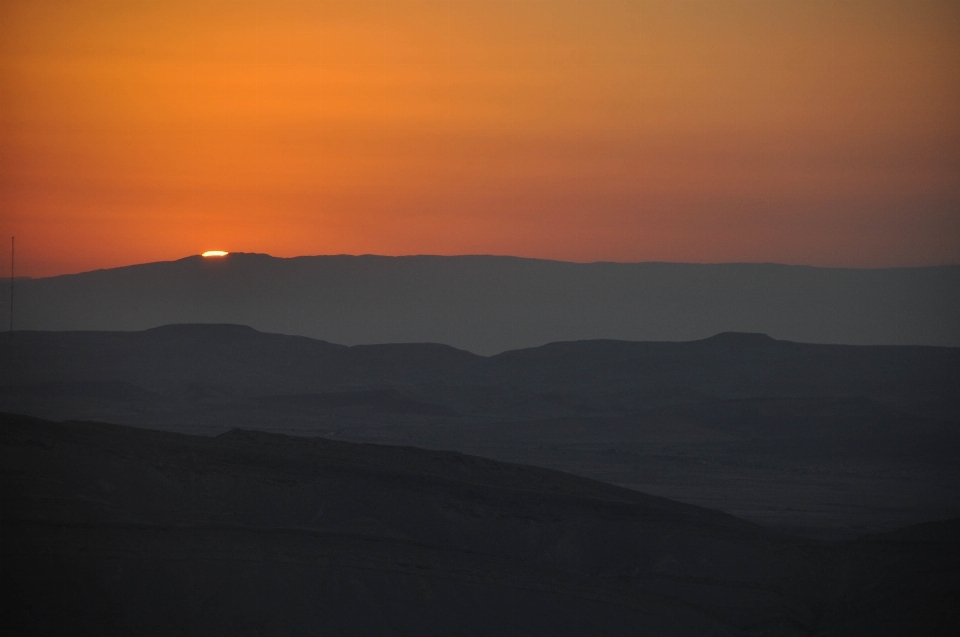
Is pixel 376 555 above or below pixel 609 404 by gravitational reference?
below

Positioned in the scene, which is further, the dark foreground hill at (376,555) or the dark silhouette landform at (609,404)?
the dark silhouette landform at (609,404)

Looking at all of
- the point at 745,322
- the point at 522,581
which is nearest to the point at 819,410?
the point at 745,322

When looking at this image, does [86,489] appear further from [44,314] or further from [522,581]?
[44,314]

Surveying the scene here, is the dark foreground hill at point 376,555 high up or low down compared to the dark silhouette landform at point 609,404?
down

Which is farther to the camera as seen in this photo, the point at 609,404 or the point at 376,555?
the point at 609,404
